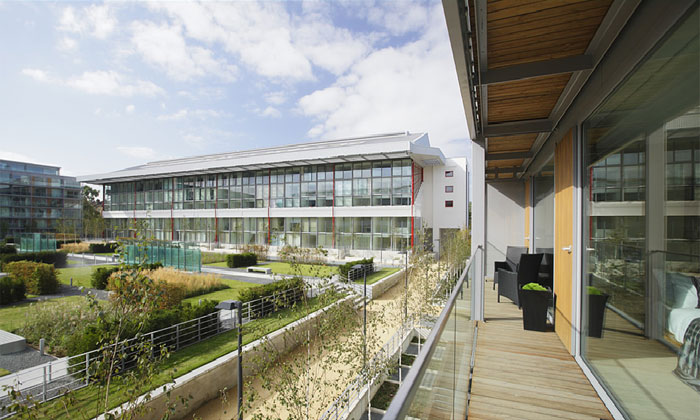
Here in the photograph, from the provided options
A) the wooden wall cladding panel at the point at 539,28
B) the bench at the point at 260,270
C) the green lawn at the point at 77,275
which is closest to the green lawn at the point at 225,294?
the bench at the point at 260,270

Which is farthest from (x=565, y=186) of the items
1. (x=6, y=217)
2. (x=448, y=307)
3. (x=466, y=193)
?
(x=6, y=217)

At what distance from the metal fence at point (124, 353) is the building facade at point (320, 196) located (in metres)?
13.6

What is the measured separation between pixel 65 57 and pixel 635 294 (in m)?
16.6

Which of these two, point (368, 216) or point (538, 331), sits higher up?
point (368, 216)

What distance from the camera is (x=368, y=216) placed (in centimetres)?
2330

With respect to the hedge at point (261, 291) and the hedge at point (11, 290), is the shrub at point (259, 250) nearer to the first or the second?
the hedge at point (11, 290)

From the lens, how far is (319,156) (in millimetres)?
23188

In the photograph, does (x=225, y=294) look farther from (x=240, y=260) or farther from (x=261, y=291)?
(x=240, y=260)

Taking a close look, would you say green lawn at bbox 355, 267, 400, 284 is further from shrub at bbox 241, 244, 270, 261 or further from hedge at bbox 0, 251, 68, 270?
hedge at bbox 0, 251, 68, 270

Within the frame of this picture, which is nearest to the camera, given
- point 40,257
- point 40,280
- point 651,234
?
point 651,234

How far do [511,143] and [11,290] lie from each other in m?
16.7

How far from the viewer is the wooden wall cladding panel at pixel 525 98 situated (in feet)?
11.1

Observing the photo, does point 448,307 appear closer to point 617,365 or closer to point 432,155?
point 617,365

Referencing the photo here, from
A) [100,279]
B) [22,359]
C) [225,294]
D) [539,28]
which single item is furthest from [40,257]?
[539,28]
